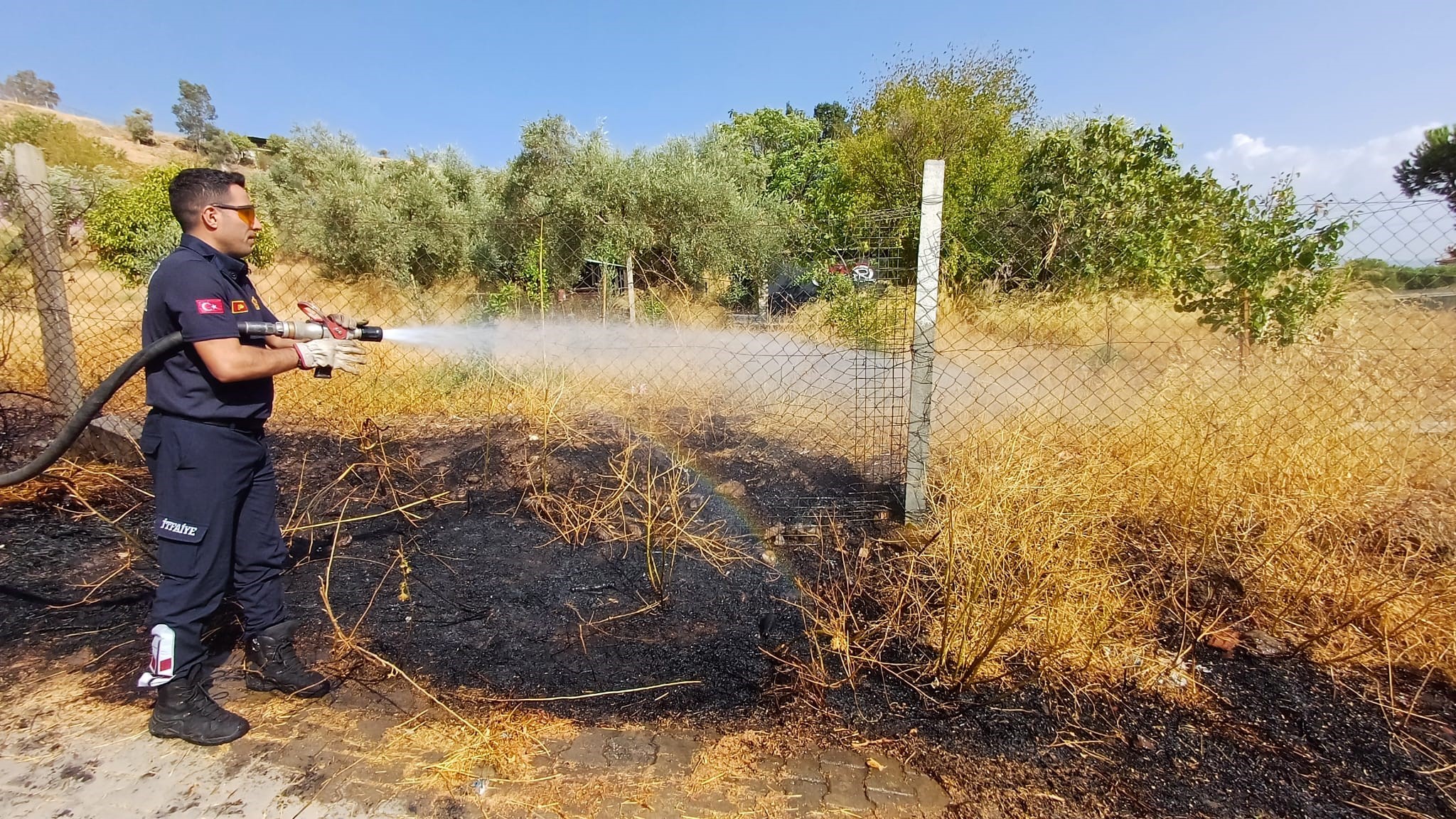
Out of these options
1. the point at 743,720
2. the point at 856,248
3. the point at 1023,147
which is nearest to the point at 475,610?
the point at 743,720

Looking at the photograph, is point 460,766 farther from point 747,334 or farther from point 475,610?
point 747,334

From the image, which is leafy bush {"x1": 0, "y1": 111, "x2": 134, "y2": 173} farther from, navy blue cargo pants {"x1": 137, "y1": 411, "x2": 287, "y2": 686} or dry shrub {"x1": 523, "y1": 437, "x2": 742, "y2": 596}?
navy blue cargo pants {"x1": 137, "y1": 411, "x2": 287, "y2": 686}

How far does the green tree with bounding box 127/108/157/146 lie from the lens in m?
42.7

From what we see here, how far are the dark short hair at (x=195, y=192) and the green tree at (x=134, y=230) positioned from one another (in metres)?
12.0

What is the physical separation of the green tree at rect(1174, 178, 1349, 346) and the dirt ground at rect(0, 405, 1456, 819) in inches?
102

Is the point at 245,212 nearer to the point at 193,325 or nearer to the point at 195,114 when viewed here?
the point at 193,325

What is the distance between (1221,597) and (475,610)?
3.30 meters

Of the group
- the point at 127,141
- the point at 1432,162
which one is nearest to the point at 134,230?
the point at 1432,162

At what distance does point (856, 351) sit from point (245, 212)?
2983 millimetres

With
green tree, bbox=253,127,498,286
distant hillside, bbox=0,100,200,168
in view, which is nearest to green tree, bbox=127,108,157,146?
Result: distant hillside, bbox=0,100,200,168

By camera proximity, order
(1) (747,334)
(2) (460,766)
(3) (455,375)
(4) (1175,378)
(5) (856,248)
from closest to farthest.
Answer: (2) (460,766) < (5) (856,248) < (4) (1175,378) < (1) (747,334) < (3) (455,375)

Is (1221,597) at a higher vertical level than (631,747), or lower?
higher

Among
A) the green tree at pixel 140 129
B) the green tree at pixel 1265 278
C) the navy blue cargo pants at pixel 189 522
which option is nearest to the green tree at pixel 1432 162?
the green tree at pixel 1265 278

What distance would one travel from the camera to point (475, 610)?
2.96m
